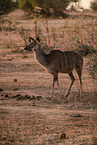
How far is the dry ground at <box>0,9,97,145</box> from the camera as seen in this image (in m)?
5.58

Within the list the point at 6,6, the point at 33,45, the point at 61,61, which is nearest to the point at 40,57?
the point at 33,45

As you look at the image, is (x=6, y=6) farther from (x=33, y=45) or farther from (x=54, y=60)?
(x=54, y=60)

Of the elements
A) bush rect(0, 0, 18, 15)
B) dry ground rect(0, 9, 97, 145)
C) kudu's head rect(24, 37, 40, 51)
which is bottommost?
bush rect(0, 0, 18, 15)

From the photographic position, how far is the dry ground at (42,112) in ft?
18.3

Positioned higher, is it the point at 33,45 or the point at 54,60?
the point at 33,45

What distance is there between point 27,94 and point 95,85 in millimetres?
2256

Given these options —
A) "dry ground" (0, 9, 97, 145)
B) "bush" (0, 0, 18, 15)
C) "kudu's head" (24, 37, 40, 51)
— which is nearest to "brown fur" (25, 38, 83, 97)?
"kudu's head" (24, 37, 40, 51)

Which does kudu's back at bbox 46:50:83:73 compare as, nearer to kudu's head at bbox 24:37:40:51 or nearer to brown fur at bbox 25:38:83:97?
brown fur at bbox 25:38:83:97

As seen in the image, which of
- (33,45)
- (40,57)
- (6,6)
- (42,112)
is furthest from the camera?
(6,6)

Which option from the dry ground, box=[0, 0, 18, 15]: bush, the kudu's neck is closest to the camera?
the dry ground

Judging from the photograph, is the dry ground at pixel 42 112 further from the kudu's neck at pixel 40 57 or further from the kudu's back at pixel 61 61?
the kudu's neck at pixel 40 57

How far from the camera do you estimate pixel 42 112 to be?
7.04 m

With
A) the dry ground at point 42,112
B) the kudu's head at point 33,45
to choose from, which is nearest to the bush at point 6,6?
the dry ground at point 42,112

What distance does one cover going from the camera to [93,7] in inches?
2276
